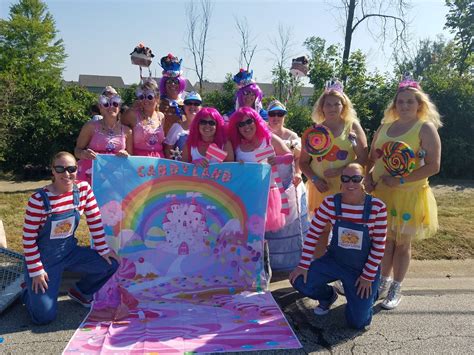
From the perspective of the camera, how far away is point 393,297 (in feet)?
12.6

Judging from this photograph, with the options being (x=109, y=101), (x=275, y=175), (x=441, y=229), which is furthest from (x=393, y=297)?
(x=109, y=101)

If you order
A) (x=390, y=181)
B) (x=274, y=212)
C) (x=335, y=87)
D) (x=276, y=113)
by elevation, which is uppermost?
(x=335, y=87)

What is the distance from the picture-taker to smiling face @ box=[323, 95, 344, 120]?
391 centimetres

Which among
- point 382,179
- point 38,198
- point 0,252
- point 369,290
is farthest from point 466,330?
point 0,252

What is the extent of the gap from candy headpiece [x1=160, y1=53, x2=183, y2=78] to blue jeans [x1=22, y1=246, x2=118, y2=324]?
7.98 feet

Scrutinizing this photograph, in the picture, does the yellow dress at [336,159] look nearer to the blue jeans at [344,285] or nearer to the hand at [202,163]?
the blue jeans at [344,285]

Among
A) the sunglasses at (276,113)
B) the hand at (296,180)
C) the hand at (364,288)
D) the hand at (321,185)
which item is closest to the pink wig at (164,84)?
the sunglasses at (276,113)

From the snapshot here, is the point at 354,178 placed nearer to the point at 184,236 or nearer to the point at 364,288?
the point at 364,288

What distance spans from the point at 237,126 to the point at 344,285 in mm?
1779

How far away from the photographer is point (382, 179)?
3.76 m

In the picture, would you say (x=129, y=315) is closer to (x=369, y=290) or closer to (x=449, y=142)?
(x=369, y=290)

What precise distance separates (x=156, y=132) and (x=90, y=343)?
7.21ft

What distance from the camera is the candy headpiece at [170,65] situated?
5016mm

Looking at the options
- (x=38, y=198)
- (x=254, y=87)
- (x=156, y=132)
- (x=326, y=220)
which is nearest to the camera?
(x=38, y=198)
